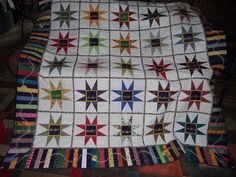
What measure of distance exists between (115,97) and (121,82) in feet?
0.46

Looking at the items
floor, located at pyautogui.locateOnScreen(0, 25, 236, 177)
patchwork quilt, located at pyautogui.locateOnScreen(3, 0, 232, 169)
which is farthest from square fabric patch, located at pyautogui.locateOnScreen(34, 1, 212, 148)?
floor, located at pyautogui.locateOnScreen(0, 25, 236, 177)

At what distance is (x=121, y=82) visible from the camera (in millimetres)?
1945

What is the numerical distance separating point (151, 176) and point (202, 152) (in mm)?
558

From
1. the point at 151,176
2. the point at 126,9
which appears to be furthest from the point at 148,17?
the point at 151,176

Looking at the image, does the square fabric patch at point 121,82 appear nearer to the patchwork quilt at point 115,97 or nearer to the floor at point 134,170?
the patchwork quilt at point 115,97

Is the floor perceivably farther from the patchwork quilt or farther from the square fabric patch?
the square fabric patch

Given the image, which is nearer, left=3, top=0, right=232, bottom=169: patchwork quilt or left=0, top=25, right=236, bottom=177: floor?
left=0, top=25, right=236, bottom=177: floor

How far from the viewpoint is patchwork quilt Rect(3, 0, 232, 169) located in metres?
1.90

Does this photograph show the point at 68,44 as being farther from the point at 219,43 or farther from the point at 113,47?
the point at 219,43

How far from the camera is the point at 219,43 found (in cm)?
218

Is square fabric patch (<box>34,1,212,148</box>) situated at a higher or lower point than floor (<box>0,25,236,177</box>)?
higher

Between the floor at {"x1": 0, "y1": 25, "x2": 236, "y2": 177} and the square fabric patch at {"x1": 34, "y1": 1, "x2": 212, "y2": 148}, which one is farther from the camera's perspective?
the square fabric patch at {"x1": 34, "y1": 1, "x2": 212, "y2": 148}

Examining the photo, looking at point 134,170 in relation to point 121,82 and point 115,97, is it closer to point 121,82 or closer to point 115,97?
point 115,97

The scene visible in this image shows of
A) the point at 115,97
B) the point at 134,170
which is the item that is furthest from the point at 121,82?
the point at 134,170
